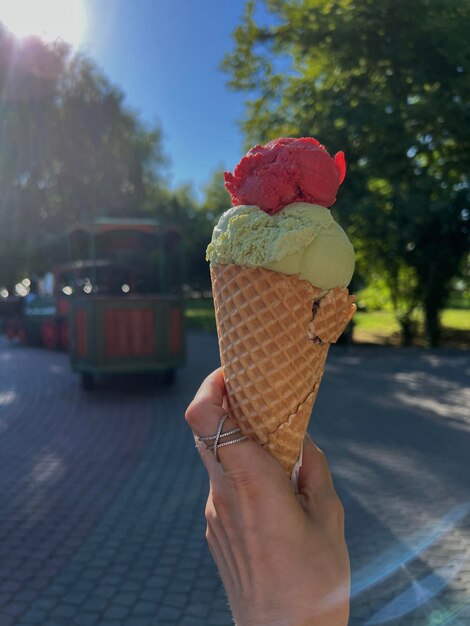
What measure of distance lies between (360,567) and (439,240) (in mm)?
12439

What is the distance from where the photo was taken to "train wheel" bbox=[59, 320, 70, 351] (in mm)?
16234

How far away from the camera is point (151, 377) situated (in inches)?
465

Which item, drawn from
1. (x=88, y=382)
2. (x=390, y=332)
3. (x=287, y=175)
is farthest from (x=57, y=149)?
(x=287, y=175)

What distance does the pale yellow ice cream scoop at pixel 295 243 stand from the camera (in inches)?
64.3

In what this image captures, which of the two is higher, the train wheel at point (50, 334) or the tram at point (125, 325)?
the tram at point (125, 325)

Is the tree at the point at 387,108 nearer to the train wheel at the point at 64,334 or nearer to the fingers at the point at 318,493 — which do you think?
the train wheel at the point at 64,334

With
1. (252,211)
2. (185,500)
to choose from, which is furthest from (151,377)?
(252,211)

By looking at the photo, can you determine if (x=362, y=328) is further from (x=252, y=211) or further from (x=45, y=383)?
(x=252, y=211)

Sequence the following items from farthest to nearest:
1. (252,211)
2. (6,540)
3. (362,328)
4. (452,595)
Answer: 1. (362,328)
2. (6,540)
3. (452,595)
4. (252,211)

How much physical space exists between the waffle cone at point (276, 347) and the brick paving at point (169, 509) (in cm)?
197

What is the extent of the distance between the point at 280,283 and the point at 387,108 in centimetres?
1094

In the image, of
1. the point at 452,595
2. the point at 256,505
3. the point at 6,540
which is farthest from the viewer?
the point at 6,540

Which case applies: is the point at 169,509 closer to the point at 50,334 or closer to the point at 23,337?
the point at 50,334

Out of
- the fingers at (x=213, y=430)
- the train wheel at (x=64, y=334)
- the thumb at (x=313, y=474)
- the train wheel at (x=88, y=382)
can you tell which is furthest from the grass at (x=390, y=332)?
the fingers at (x=213, y=430)
